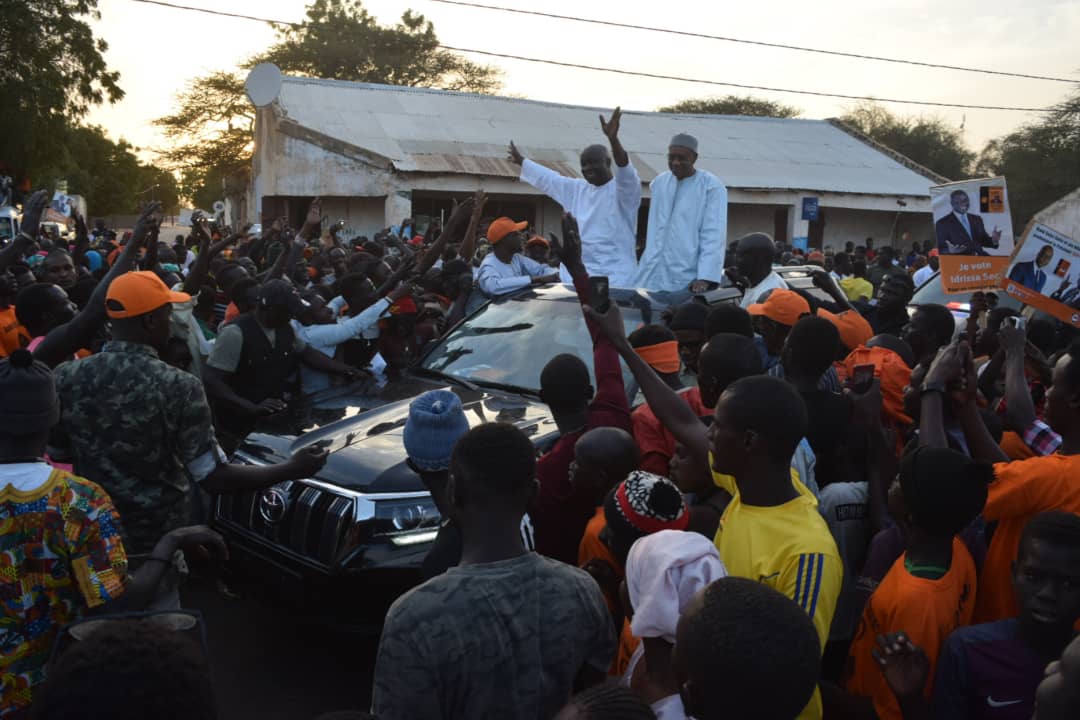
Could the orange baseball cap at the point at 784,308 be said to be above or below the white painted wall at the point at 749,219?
below

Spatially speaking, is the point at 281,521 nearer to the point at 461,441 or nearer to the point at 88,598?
the point at 88,598

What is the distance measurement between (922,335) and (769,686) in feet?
11.5

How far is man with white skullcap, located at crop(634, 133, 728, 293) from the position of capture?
661cm

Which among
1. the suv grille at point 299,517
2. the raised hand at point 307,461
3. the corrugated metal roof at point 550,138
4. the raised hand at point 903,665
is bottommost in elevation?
the suv grille at point 299,517

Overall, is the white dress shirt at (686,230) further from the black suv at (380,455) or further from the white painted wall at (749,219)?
the white painted wall at (749,219)

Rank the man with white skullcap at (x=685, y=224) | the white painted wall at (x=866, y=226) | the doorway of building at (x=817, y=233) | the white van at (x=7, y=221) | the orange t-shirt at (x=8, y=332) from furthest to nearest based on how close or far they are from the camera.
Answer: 1. the white painted wall at (x=866, y=226)
2. the doorway of building at (x=817, y=233)
3. the white van at (x=7, y=221)
4. the man with white skullcap at (x=685, y=224)
5. the orange t-shirt at (x=8, y=332)

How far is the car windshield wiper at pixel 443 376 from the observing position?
17.0ft

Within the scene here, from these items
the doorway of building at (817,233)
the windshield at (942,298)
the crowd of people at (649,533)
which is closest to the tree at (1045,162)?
the doorway of building at (817,233)

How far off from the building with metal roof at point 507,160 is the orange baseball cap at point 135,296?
64.6ft

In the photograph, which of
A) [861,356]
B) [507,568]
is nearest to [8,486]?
[507,568]

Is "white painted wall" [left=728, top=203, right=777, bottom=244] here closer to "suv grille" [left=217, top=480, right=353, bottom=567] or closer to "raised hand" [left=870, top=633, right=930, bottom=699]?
"suv grille" [left=217, top=480, right=353, bottom=567]

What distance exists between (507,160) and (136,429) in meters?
19.4

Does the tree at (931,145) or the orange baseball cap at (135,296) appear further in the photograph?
the tree at (931,145)

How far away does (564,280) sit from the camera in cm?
683
